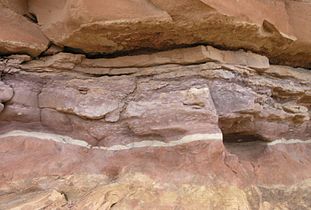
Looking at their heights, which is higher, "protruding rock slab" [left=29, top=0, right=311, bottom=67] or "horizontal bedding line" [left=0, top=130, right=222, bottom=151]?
"protruding rock slab" [left=29, top=0, right=311, bottom=67]

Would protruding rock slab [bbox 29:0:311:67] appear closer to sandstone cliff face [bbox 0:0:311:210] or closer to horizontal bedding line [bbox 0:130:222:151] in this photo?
sandstone cliff face [bbox 0:0:311:210]

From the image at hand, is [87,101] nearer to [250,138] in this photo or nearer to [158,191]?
[158,191]

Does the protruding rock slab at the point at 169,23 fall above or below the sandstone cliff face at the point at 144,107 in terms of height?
above

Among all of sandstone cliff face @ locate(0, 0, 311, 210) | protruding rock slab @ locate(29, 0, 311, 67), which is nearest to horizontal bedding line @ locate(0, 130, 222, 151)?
sandstone cliff face @ locate(0, 0, 311, 210)

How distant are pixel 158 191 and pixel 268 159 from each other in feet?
3.16

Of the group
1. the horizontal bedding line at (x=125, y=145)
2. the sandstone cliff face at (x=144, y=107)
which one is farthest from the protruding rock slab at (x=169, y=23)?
the horizontal bedding line at (x=125, y=145)

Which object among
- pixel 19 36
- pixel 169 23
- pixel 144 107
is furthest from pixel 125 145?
pixel 19 36

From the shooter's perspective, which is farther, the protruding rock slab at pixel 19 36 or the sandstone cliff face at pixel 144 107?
the protruding rock slab at pixel 19 36

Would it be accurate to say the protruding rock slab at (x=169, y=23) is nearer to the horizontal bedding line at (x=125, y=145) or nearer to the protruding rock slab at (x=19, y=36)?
the protruding rock slab at (x=19, y=36)

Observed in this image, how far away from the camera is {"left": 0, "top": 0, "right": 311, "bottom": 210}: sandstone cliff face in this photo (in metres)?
2.12

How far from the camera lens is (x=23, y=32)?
95.2 inches

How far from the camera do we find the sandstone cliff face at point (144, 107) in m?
2.12

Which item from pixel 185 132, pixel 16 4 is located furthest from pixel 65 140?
pixel 16 4

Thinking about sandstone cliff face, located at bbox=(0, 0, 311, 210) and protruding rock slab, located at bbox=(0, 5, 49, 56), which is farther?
protruding rock slab, located at bbox=(0, 5, 49, 56)
